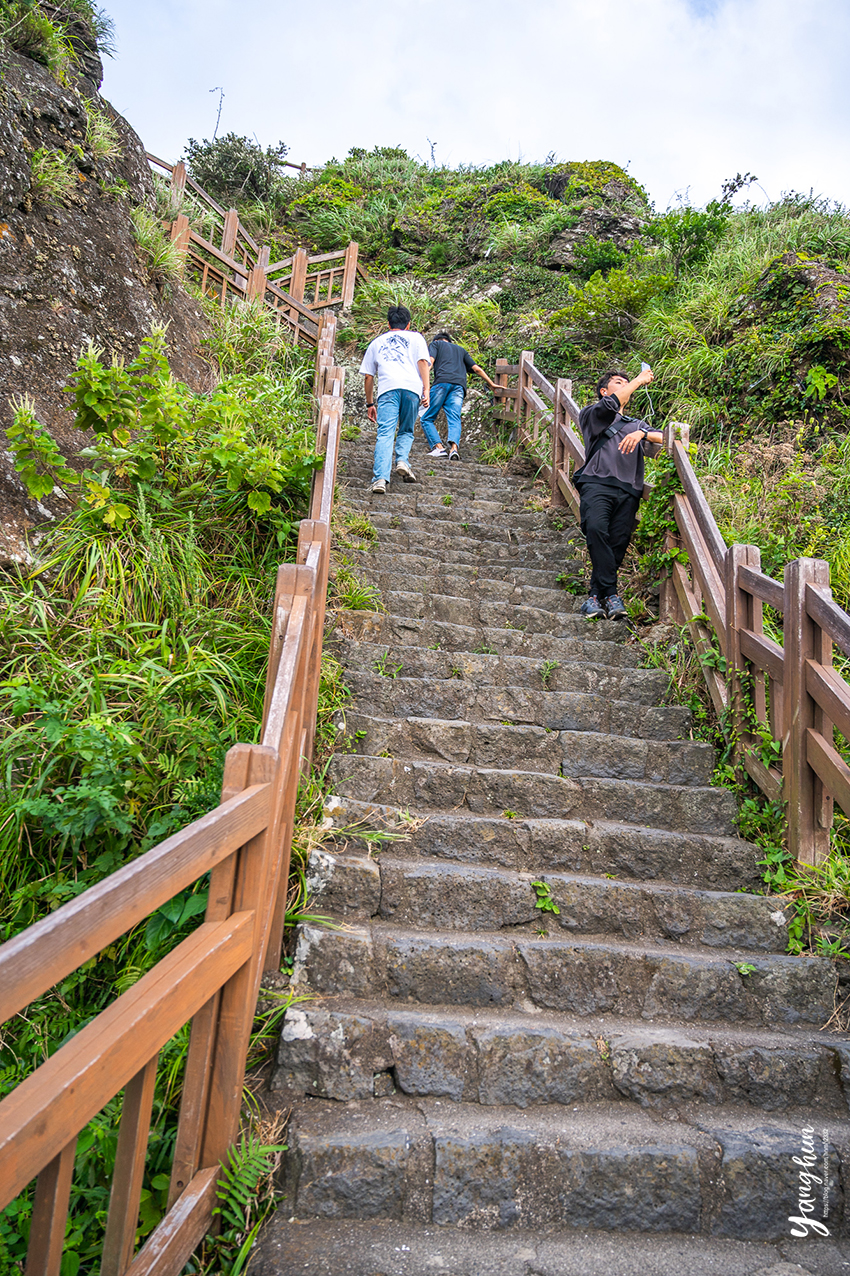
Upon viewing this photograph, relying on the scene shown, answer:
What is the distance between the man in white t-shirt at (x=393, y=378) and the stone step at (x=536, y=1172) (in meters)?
4.85

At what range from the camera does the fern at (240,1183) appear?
5.80 ft

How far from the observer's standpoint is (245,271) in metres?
8.28

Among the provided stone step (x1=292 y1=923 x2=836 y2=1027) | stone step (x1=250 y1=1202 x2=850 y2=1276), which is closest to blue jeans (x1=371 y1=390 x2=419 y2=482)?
stone step (x1=292 y1=923 x2=836 y2=1027)

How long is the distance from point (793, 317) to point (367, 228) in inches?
428

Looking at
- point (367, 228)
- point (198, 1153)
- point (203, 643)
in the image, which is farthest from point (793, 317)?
point (367, 228)

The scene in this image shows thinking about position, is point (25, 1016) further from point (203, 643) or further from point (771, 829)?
point (771, 829)

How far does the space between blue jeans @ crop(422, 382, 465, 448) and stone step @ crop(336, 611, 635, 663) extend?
4.23 metres

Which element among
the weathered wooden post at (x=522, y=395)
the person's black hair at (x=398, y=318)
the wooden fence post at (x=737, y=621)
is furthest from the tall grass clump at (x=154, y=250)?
the wooden fence post at (x=737, y=621)

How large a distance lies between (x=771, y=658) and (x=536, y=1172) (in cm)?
230

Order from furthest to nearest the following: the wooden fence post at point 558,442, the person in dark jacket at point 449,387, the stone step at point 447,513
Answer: the person in dark jacket at point 449,387
the wooden fence post at point 558,442
the stone step at point 447,513

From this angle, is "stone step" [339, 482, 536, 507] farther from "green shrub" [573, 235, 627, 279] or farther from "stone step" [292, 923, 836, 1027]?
"green shrub" [573, 235, 627, 279]

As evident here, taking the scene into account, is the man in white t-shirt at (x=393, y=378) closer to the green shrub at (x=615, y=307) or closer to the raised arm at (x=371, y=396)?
the raised arm at (x=371, y=396)

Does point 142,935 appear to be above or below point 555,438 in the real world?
below

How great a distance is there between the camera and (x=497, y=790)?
326 centimetres
